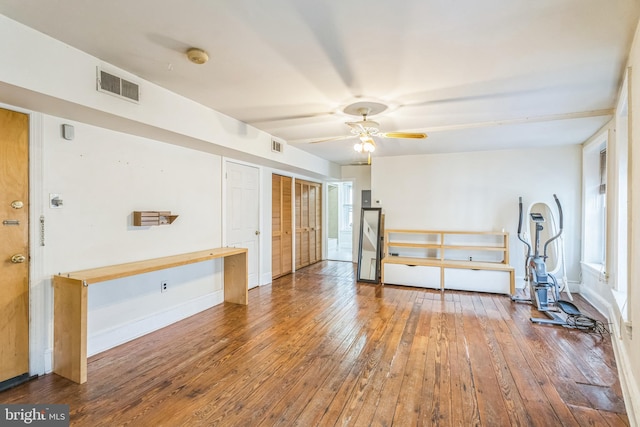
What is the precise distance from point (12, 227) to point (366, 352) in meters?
3.09

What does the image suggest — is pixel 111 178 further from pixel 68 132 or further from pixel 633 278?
pixel 633 278

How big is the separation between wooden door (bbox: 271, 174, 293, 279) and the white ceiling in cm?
243

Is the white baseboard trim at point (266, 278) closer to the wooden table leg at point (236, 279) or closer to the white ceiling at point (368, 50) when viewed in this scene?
the wooden table leg at point (236, 279)

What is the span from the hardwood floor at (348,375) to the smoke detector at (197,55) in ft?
8.17

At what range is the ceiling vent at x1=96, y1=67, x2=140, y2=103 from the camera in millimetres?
2463

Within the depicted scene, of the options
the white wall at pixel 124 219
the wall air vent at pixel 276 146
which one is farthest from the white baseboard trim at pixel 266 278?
the wall air vent at pixel 276 146

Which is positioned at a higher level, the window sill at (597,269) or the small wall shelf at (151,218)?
the small wall shelf at (151,218)

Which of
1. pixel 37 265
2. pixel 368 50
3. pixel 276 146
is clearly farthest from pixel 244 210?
pixel 368 50

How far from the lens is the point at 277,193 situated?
236 inches

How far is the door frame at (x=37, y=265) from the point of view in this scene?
8.07ft

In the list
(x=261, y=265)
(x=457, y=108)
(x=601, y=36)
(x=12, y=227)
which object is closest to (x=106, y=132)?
(x=12, y=227)

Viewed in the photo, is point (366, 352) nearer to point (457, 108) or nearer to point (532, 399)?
point (532, 399)

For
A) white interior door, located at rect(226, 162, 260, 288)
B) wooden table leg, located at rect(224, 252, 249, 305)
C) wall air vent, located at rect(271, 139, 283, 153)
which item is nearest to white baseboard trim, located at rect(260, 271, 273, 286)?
white interior door, located at rect(226, 162, 260, 288)

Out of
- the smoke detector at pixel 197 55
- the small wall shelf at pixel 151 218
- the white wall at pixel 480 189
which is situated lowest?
the small wall shelf at pixel 151 218
